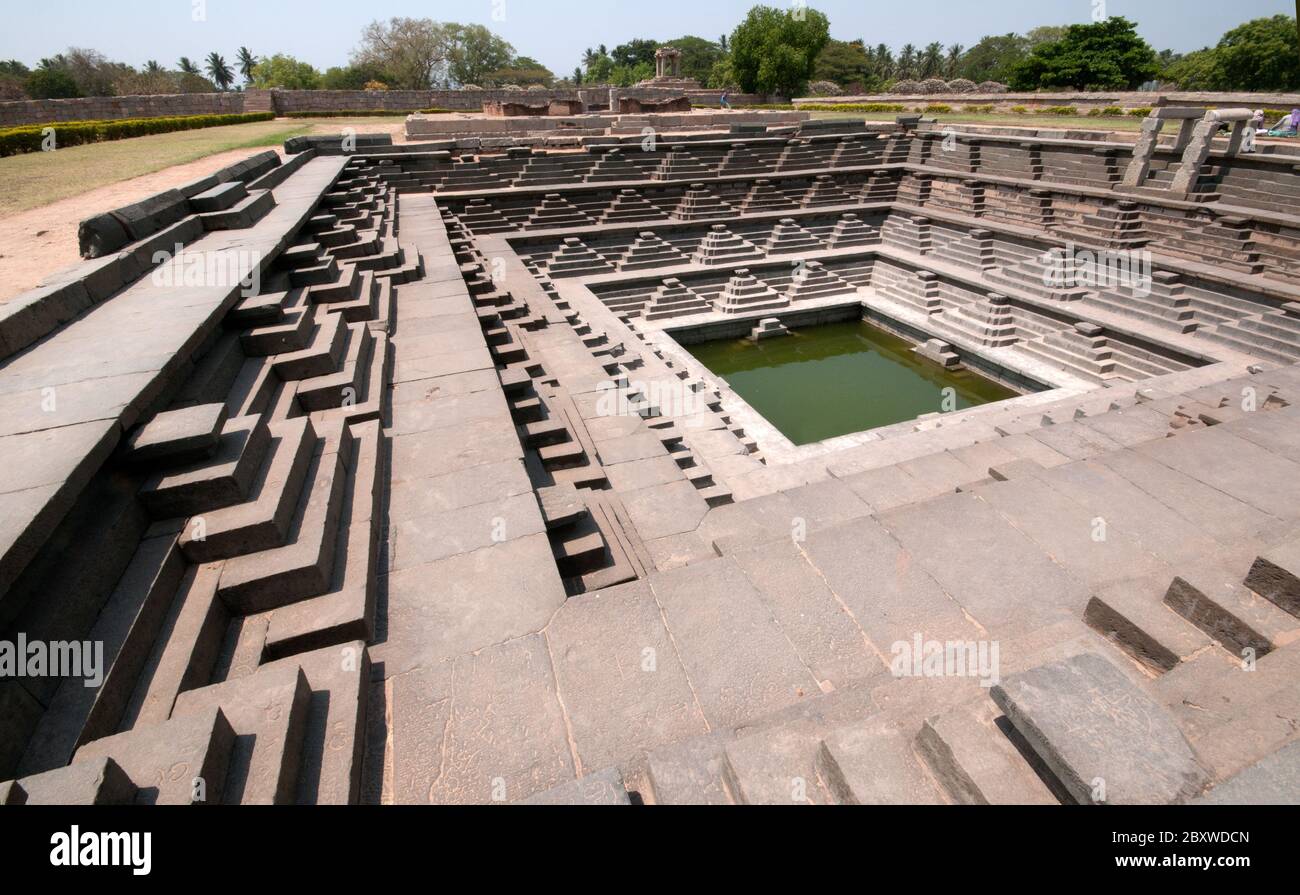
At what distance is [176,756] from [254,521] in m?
1.35

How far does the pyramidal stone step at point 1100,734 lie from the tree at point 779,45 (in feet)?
157

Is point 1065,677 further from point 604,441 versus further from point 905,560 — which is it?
point 604,441

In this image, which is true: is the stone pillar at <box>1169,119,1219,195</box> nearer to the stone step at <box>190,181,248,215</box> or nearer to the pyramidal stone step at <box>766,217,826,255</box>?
the pyramidal stone step at <box>766,217,826,255</box>

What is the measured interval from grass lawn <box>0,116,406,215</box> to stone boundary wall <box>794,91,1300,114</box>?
27.3 m

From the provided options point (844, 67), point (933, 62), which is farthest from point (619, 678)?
point (933, 62)

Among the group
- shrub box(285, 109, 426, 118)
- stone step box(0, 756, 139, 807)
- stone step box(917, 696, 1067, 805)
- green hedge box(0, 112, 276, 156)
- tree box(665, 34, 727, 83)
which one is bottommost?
stone step box(917, 696, 1067, 805)

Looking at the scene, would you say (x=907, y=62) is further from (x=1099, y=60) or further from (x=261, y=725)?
(x=261, y=725)

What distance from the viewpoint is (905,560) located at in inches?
142

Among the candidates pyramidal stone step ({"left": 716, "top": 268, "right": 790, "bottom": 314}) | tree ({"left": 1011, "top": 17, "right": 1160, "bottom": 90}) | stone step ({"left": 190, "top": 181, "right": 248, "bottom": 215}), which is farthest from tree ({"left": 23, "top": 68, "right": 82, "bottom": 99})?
tree ({"left": 1011, "top": 17, "right": 1160, "bottom": 90})

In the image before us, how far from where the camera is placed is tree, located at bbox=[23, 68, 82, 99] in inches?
1596

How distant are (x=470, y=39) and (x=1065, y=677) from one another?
78504mm

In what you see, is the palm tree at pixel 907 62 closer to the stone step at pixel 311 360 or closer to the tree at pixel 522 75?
the tree at pixel 522 75

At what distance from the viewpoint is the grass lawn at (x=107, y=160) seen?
10.6 metres

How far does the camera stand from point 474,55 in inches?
2544
